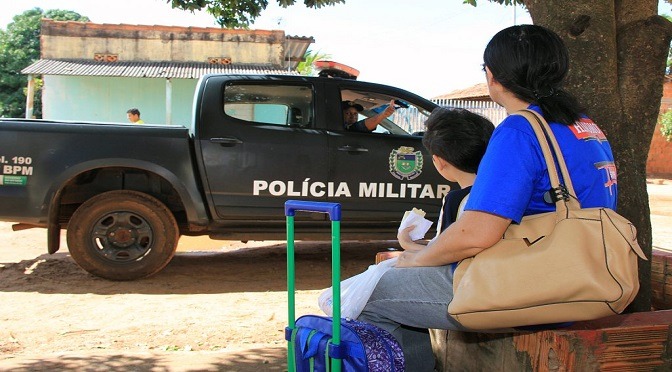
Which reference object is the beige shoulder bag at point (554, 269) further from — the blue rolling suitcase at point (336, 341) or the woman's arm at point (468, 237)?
the blue rolling suitcase at point (336, 341)

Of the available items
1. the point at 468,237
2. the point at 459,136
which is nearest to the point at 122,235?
the point at 459,136

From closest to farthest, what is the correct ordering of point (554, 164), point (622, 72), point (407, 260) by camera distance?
point (554, 164)
point (407, 260)
point (622, 72)

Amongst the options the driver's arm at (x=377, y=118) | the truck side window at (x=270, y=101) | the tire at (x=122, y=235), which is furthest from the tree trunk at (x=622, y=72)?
the tire at (x=122, y=235)

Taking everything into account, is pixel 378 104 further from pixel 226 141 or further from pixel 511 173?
pixel 511 173

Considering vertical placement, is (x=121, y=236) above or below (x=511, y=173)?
below

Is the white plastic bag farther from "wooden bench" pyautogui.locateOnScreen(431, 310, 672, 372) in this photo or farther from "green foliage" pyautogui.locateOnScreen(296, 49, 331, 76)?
"green foliage" pyautogui.locateOnScreen(296, 49, 331, 76)

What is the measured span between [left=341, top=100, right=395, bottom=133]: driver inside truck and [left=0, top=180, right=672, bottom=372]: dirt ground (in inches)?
58.9

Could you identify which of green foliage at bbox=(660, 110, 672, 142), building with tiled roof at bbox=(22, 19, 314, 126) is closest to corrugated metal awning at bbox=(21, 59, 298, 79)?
building with tiled roof at bbox=(22, 19, 314, 126)

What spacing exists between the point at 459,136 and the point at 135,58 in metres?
19.0

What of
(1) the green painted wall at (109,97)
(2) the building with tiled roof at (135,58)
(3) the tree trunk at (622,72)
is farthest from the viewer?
(1) the green painted wall at (109,97)

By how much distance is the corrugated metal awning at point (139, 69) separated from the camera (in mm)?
18422

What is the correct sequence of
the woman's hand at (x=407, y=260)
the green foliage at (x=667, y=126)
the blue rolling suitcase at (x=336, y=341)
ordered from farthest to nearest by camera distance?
the green foliage at (x=667, y=126)
the woman's hand at (x=407, y=260)
the blue rolling suitcase at (x=336, y=341)

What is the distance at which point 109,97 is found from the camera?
20.5 m

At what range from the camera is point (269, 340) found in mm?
4566
